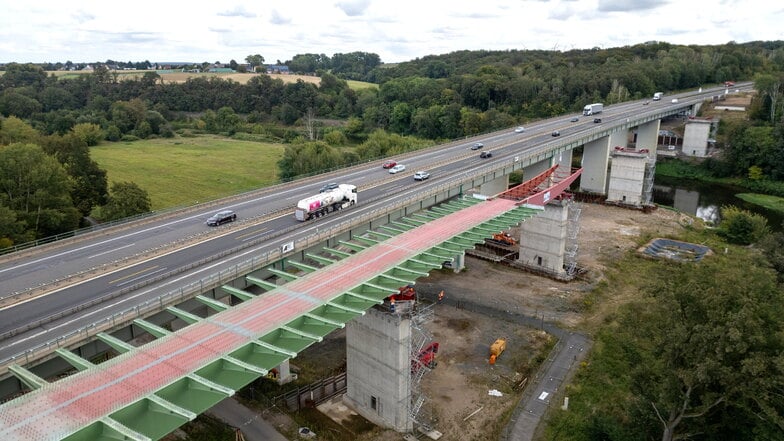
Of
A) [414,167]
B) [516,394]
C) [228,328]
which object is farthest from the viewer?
[414,167]

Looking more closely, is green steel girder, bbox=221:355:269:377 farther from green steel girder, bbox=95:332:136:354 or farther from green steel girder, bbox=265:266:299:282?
green steel girder, bbox=265:266:299:282

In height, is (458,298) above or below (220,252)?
below

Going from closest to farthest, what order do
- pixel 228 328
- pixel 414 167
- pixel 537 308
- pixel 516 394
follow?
pixel 228 328 < pixel 516 394 < pixel 537 308 < pixel 414 167

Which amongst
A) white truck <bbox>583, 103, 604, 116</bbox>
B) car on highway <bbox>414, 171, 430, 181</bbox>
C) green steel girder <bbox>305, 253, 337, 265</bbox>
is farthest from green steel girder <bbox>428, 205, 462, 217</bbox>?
white truck <bbox>583, 103, 604, 116</bbox>

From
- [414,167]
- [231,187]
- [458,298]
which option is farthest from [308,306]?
[231,187]

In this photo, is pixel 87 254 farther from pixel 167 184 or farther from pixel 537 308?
pixel 167 184

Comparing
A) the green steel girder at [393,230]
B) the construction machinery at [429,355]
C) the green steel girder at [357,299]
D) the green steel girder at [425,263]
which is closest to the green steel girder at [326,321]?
the green steel girder at [357,299]
